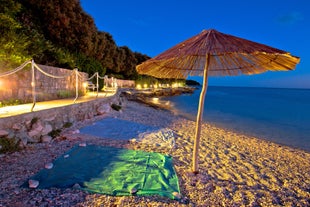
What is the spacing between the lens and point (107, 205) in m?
2.20

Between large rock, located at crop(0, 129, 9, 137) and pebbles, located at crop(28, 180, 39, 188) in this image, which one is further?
large rock, located at crop(0, 129, 9, 137)

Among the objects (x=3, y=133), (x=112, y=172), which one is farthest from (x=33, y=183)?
(x=3, y=133)

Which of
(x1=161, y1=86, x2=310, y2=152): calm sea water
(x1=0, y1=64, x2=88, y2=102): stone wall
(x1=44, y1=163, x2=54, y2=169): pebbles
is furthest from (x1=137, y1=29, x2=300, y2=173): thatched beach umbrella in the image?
(x1=161, y1=86, x2=310, y2=152): calm sea water

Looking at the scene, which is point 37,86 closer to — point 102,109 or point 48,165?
point 102,109

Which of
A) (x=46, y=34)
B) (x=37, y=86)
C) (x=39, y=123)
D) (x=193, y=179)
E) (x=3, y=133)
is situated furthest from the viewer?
(x=46, y=34)

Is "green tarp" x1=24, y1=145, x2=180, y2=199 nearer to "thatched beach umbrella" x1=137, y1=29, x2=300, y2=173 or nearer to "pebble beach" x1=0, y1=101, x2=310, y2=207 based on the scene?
"pebble beach" x1=0, y1=101, x2=310, y2=207

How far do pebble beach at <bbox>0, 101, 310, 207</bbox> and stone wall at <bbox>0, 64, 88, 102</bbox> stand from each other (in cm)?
212

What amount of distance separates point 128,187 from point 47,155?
6.16ft

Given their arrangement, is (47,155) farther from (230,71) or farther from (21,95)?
(230,71)

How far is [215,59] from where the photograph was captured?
3652 millimetres

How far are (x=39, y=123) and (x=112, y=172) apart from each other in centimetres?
230

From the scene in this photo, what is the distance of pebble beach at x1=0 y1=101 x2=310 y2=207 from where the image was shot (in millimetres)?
2270

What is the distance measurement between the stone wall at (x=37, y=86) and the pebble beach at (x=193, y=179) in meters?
2.12

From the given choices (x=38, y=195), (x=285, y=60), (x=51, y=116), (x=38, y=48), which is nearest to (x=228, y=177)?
(x=285, y=60)
